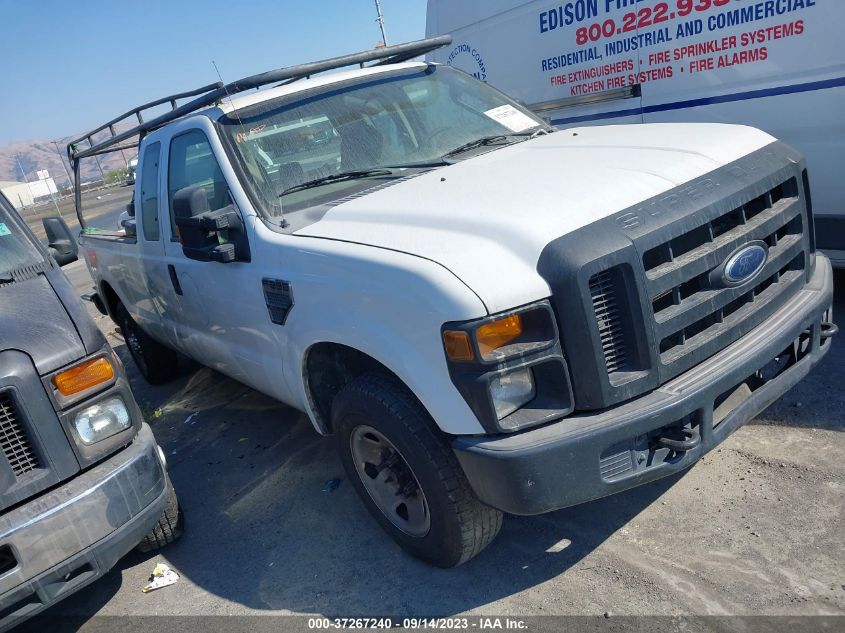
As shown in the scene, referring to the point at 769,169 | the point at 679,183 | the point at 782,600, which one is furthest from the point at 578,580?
the point at 769,169

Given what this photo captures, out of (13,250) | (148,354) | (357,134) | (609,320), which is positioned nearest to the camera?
(609,320)

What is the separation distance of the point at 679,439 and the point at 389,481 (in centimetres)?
127

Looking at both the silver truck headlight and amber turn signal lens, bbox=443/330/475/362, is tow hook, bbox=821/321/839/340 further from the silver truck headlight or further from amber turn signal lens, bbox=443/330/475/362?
amber turn signal lens, bbox=443/330/475/362

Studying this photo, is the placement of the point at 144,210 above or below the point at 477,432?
above

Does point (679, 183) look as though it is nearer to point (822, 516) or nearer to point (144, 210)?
Result: point (822, 516)

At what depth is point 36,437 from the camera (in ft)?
9.07

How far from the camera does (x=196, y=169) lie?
3.96m

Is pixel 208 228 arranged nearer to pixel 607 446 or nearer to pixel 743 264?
pixel 607 446

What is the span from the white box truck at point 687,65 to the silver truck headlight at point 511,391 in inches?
123

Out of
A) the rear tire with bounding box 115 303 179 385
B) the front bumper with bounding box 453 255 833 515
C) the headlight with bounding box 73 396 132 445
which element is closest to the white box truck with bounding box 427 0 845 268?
the front bumper with bounding box 453 255 833 515

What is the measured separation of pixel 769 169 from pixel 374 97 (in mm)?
2096

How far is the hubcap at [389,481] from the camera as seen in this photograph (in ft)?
10.2

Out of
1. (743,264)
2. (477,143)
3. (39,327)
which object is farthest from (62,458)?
(743,264)

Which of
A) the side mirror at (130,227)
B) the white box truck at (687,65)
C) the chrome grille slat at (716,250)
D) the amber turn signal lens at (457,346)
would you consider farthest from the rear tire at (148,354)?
the chrome grille slat at (716,250)
